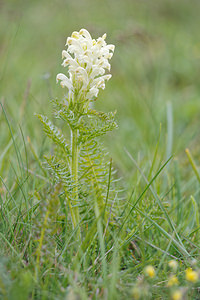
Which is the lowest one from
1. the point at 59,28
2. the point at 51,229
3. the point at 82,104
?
the point at 51,229

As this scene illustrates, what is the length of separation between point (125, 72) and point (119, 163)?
238 cm

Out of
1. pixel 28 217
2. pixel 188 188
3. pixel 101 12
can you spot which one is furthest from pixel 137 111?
pixel 101 12

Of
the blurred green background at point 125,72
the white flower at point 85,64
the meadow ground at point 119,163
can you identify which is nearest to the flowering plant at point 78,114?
the white flower at point 85,64

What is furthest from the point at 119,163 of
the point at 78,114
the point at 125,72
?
the point at 125,72

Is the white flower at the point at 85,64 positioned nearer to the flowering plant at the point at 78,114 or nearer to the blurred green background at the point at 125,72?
the flowering plant at the point at 78,114

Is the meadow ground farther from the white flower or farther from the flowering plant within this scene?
the white flower

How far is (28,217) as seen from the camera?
1.52 metres

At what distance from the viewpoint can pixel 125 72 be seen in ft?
15.8

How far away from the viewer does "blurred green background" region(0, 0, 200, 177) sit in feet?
9.99

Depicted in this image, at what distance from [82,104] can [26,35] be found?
6.17 m

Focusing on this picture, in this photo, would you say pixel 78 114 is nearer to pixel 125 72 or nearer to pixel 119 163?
pixel 119 163

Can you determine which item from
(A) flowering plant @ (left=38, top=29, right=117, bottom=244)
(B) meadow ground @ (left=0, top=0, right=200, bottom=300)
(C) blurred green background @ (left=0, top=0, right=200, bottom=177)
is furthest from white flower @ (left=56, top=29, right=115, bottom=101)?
(C) blurred green background @ (left=0, top=0, right=200, bottom=177)

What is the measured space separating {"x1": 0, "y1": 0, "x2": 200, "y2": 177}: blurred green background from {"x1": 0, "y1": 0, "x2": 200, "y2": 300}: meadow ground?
0.03 m

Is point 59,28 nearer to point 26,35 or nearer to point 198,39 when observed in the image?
point 26,35
